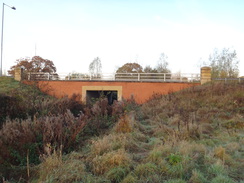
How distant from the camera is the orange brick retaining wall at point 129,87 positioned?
1933 centimetres

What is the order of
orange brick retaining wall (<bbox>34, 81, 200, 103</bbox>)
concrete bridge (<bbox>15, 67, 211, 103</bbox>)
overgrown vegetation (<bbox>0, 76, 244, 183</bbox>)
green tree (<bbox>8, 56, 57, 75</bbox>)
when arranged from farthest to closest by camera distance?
1. green tree (<bbox>8, 56, 57, 75</bbox>)
2. orange brick retaining wall (<bbox>34, 81, 200, 103</bbox>)
3. concrete bridge (<bbox>15, 67, 211, 103</bbox>)
4. overgrown vegetation (<bbox>0, 76, 244, 183</bbox>)

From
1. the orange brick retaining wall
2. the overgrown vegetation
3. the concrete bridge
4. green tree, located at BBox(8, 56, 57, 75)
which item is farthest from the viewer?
green tree, located at BBox(8, 56, 57, 75)

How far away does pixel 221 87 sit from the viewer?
1498 centimetres

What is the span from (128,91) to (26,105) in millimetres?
12191

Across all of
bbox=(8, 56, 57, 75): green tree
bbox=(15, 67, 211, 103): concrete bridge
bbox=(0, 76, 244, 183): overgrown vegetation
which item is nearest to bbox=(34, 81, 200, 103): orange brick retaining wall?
bbox=(15, 67, 211, 103): concrete bridge

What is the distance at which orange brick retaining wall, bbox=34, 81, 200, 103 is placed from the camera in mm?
19328

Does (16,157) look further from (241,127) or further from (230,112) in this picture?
(230,112)

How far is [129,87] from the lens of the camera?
20000 millimetres

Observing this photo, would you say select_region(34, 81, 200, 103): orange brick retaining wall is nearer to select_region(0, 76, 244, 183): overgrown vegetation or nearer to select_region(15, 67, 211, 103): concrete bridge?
select_region(15, 67, 211, 103): concrete bridge

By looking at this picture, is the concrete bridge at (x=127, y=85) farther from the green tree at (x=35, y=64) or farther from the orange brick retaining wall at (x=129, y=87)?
the green tree at (x=35, y=64)

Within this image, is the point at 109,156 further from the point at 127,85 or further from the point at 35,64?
the point at 35,64

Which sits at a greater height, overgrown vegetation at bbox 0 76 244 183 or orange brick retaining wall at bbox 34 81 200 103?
orange brick retaining wall at bbox 34 81 200 103

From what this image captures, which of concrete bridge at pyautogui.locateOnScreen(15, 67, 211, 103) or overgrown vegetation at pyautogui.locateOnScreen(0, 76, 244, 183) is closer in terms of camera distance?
overgrown vegetation at pyautogui.locateOnScreen(0, 76, 244, 183)

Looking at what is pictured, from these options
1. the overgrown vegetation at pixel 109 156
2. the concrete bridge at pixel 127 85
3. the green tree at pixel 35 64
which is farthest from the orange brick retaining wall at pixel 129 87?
the green tree at pixel 35 64
